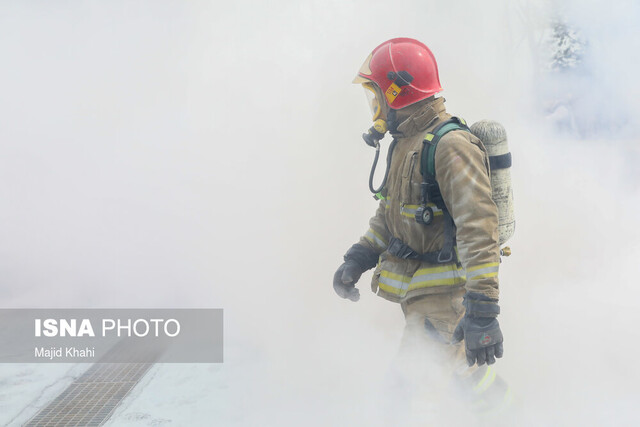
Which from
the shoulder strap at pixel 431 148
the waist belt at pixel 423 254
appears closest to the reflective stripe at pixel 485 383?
the waist belt at pixel 423 254

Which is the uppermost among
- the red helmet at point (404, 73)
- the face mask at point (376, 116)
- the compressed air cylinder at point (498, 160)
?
the red helmet at point (404, 73)

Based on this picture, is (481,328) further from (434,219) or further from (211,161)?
(211,161)

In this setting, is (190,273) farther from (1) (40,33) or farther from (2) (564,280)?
(2) (564,280)

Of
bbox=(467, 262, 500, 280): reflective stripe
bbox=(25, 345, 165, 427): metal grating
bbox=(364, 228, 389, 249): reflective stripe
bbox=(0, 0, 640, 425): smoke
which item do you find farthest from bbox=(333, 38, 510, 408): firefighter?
bbox=(0, 0, 640, 425): smoke

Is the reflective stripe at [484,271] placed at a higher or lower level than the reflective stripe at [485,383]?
higher

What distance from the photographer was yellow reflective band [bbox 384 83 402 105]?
9.86 ft

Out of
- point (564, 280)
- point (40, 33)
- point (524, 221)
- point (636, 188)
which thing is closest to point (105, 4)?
point (40, 33)

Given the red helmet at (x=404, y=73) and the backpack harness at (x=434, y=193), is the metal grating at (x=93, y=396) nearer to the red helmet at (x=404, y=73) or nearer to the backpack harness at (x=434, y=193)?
the backpack harness at (x=434, y=193)

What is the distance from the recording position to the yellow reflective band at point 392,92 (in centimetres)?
300

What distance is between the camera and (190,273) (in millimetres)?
5918

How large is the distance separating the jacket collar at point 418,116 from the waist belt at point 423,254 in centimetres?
48

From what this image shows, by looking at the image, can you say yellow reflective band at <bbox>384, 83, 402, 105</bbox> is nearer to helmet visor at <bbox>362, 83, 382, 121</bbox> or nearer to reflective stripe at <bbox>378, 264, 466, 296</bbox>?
helmet visor at <bbox>362, 83, 382, 121</bbox>

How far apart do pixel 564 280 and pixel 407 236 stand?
340cm

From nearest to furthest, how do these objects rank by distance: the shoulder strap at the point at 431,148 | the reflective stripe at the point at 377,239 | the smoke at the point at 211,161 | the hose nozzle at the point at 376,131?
the shoulder strap at the point at 431,148 → the hose nozzle at the point at 376,131 → the reflective stripe at the point at 377,239 → the smoke at the point at 211,161
